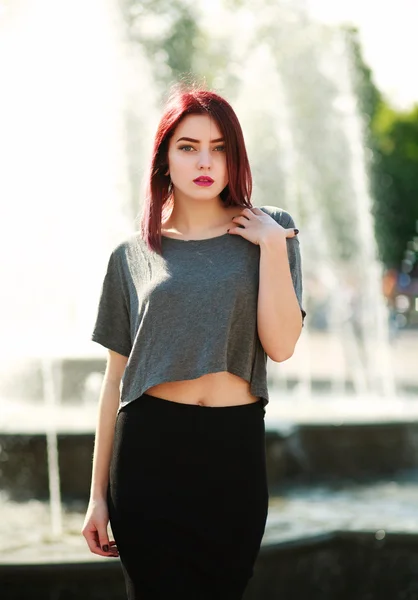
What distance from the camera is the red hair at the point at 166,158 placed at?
7.74 feet

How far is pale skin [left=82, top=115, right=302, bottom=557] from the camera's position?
7.47 ft

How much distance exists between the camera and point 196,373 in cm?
226

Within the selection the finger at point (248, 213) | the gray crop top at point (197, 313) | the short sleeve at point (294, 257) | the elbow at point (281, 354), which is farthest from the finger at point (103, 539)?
the finger at point (248, 213)

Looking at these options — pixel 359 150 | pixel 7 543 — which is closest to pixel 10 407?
pixel 7 543

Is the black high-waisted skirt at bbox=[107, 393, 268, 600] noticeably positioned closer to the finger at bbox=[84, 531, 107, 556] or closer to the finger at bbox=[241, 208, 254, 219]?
the finger at bbox=[84, 531, 107, 556]

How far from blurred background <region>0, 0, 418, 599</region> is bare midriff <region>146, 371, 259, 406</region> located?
1.79 feet

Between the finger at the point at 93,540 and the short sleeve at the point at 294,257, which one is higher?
the short sleeve at the point at 294,257

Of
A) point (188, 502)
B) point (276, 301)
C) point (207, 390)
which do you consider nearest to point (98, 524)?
point (188, 502)

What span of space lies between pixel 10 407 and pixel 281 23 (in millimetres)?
20330

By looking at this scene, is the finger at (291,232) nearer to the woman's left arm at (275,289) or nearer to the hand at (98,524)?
the woman's left arm at (275,289)

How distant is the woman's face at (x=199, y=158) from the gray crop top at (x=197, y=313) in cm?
11

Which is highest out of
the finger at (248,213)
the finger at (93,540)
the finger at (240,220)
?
the finger at (248,213)

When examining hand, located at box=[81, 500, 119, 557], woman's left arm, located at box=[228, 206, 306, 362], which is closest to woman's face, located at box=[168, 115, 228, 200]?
woman's left arm, located at box=[228, 206, 306, 362]

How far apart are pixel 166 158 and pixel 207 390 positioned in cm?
54
